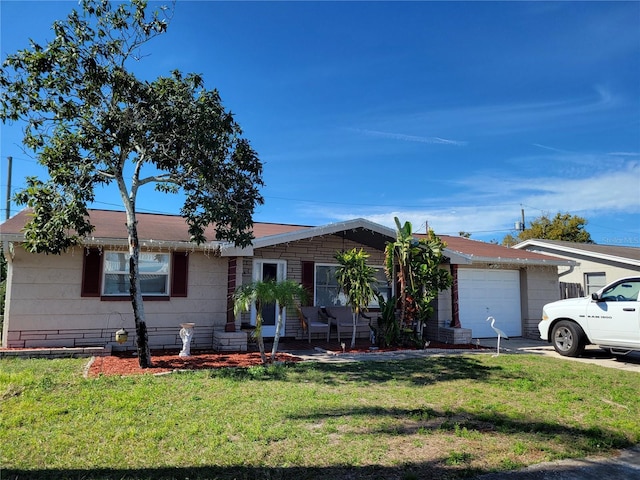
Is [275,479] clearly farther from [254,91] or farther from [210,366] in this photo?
[254,91]

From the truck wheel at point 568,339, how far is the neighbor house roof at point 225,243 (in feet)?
9.84

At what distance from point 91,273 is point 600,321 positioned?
12.0m

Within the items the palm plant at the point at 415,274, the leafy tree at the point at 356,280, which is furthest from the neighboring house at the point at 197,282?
the leafy tree at the point at 356,280

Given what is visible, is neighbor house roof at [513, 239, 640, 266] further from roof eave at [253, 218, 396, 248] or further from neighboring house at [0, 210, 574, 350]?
roof eave at [253, 218, 396, 248]

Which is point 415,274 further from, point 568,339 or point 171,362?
point 171,362

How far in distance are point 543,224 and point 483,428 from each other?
34.1m

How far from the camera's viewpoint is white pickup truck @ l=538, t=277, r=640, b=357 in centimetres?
912

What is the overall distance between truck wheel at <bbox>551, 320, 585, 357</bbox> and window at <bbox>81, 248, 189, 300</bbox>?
31.6ft

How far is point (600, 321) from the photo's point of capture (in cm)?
961

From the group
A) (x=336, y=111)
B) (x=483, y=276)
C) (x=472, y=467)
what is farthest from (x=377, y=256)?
(x=472, y=467)

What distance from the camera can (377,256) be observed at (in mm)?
14023

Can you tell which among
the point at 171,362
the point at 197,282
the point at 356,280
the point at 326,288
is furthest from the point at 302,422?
the point at 326,288

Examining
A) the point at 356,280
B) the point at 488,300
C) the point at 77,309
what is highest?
the point at 356,280

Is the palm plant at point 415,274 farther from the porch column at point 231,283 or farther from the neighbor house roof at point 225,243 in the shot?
the porch column at point 231,283
